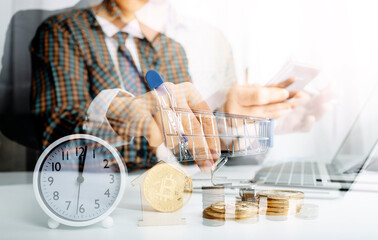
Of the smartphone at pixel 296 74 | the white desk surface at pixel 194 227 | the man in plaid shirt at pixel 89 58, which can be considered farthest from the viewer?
the man in plaid shirt at pixel 89 58

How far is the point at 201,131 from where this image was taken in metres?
0.43

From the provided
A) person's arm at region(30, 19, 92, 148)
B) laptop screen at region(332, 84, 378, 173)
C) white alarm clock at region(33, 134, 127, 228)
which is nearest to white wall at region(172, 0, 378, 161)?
laptop screen at region(332, 84, 378, 173)

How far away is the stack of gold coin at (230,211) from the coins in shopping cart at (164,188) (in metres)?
0.04

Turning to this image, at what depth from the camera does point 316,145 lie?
51.7 inches

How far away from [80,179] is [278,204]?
0.83 ft

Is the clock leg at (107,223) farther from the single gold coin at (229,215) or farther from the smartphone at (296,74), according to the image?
the smartphone at (296,74)

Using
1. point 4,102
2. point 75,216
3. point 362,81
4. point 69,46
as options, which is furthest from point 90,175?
point 362,81

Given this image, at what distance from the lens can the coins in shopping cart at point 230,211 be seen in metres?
0.42

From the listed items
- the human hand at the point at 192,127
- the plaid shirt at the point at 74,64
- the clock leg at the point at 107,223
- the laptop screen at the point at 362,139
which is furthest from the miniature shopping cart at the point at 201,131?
the plaid shirt at the point at 74,64

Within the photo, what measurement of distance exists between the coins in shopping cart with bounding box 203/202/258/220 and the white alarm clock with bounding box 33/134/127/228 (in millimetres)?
115

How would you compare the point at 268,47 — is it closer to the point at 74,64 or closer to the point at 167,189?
the point at 74,64

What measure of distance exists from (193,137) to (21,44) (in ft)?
3.79

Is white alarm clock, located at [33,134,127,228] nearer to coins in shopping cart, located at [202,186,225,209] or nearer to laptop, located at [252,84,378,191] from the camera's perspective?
coins in shopping cart, located at [202,186,225,209]

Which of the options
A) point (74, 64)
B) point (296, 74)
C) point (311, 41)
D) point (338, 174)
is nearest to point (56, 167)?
point (296, 74)
